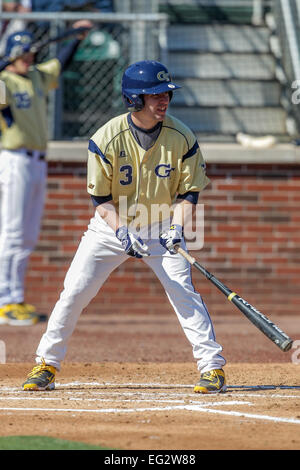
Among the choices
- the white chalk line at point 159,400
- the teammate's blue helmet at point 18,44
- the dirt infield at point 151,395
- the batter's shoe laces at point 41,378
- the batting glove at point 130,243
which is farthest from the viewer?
the teammate's blue helmet at point 18,44

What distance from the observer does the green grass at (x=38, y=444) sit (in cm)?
440

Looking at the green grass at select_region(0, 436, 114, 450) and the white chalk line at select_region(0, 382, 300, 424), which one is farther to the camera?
the white chalk line at select_region(0, 382, 300, 424)

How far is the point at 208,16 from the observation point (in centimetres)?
1300

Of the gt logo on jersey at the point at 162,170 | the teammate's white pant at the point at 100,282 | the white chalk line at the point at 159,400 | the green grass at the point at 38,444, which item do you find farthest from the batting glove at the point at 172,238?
the green grass at the point at 38,444

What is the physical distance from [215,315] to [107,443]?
6.56 metres

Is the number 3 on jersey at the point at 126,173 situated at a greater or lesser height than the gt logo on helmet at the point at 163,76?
lesser

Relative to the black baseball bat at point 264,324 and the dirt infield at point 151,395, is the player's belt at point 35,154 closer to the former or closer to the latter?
the dirt infield at point 151,395

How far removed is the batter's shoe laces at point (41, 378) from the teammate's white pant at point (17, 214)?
3772 millimetres

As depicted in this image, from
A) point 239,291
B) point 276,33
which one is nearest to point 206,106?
point 276,33

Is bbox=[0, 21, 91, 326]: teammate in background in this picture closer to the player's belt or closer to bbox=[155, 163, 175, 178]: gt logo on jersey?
the player's belt

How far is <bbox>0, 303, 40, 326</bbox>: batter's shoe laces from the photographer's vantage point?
32.1 feet

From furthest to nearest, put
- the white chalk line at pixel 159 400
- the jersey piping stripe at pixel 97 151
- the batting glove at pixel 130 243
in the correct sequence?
the jersey piping stripe at pixel 97 151, the batting glove at pixel 130 243, the white chalk line at pixel 159 400

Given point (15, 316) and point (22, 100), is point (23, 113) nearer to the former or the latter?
point (22, 100)

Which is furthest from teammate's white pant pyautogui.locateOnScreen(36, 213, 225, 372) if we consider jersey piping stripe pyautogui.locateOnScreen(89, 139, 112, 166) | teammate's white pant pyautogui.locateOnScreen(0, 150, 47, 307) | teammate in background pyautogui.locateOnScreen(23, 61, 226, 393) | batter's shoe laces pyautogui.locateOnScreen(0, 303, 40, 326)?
teammate's white pant pyautogui.locateOnScreen(0, 150, 47, 307)
